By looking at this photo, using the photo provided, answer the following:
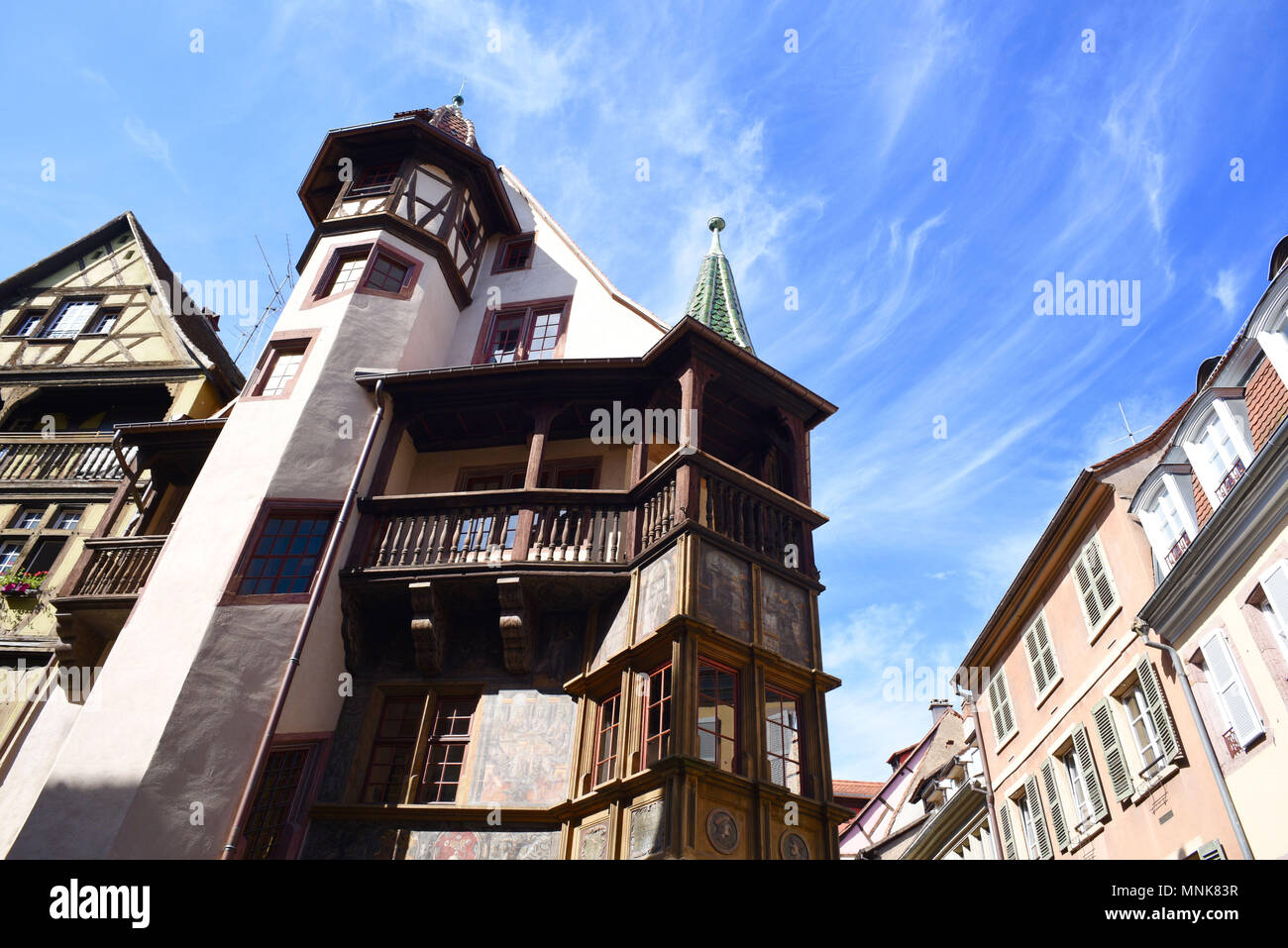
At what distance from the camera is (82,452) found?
20.6m

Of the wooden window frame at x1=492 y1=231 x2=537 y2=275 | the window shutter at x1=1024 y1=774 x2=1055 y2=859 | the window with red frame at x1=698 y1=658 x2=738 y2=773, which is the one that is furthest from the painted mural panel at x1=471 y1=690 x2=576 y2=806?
the window shutter at x1=1024 y1=774 x2=1055 y2=859

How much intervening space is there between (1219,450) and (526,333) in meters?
12.1

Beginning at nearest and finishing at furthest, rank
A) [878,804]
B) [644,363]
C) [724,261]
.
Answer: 1. [644,363]
2. [724,261]
3. [878,804]

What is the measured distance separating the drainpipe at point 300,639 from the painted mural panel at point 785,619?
6.07m

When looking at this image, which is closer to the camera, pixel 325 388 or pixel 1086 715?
pixel 325 388

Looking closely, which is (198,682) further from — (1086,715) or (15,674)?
(1086,715)

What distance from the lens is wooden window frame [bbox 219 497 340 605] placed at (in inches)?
Result: 497

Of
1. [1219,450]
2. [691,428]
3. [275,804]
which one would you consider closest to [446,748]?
[275,804]

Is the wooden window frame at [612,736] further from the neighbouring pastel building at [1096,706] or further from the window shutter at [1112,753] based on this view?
the window shutter at [1112,753]

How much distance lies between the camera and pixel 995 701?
2259 centimetres

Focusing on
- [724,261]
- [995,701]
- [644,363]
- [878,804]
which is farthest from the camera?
[878,804]

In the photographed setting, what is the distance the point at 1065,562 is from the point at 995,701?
510cm

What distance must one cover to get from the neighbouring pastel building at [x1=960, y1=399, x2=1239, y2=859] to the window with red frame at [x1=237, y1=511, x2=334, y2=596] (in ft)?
43.9
